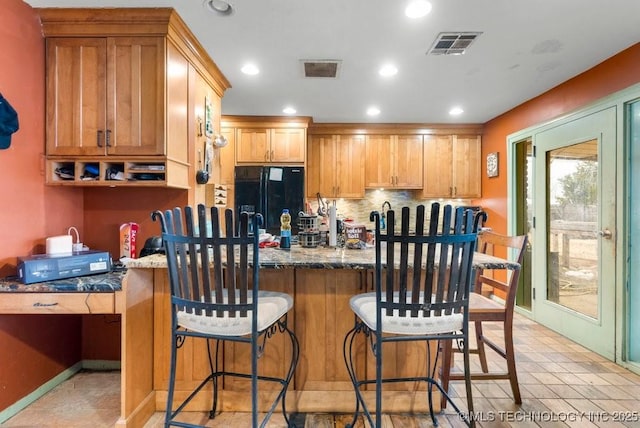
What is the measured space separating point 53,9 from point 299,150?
8.99 ft

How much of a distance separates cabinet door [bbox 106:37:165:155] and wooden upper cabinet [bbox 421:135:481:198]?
368 centimetres

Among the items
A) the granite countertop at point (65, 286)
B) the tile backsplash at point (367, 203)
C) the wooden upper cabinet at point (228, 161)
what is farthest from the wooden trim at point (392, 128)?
the granite countertop at point (65, 286)

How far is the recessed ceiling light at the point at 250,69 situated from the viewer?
109 inches

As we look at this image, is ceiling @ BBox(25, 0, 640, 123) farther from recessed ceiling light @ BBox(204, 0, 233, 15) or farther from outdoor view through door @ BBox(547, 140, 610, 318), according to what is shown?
outdoor view through door @ BBox(547, 140, 610, 318)

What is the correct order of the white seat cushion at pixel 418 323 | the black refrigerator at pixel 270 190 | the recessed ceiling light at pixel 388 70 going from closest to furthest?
the white seat cushion at pixel 418 323 → the recessed ceiling light at pixel 388 70 → the black refrigerator at pixel 270 190

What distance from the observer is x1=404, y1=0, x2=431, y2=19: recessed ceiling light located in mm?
1918

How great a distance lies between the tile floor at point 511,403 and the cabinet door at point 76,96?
1536 millimetres

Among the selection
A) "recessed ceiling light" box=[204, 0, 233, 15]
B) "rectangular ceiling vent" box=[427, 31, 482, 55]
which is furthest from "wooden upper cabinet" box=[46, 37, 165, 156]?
"rectangular ceiling vent" box=[427, 31, 482, 55]

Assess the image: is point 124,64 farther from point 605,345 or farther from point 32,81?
point 605,345

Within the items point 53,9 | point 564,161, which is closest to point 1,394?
point 53,9

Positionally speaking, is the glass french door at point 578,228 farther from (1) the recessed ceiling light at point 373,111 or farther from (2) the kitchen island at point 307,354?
(1) the recessed ceiling light at point 373,111

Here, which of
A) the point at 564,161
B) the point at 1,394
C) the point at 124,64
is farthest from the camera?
the point at 564,161

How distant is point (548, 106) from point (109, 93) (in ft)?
12.8

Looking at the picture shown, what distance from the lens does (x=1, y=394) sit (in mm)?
1780
